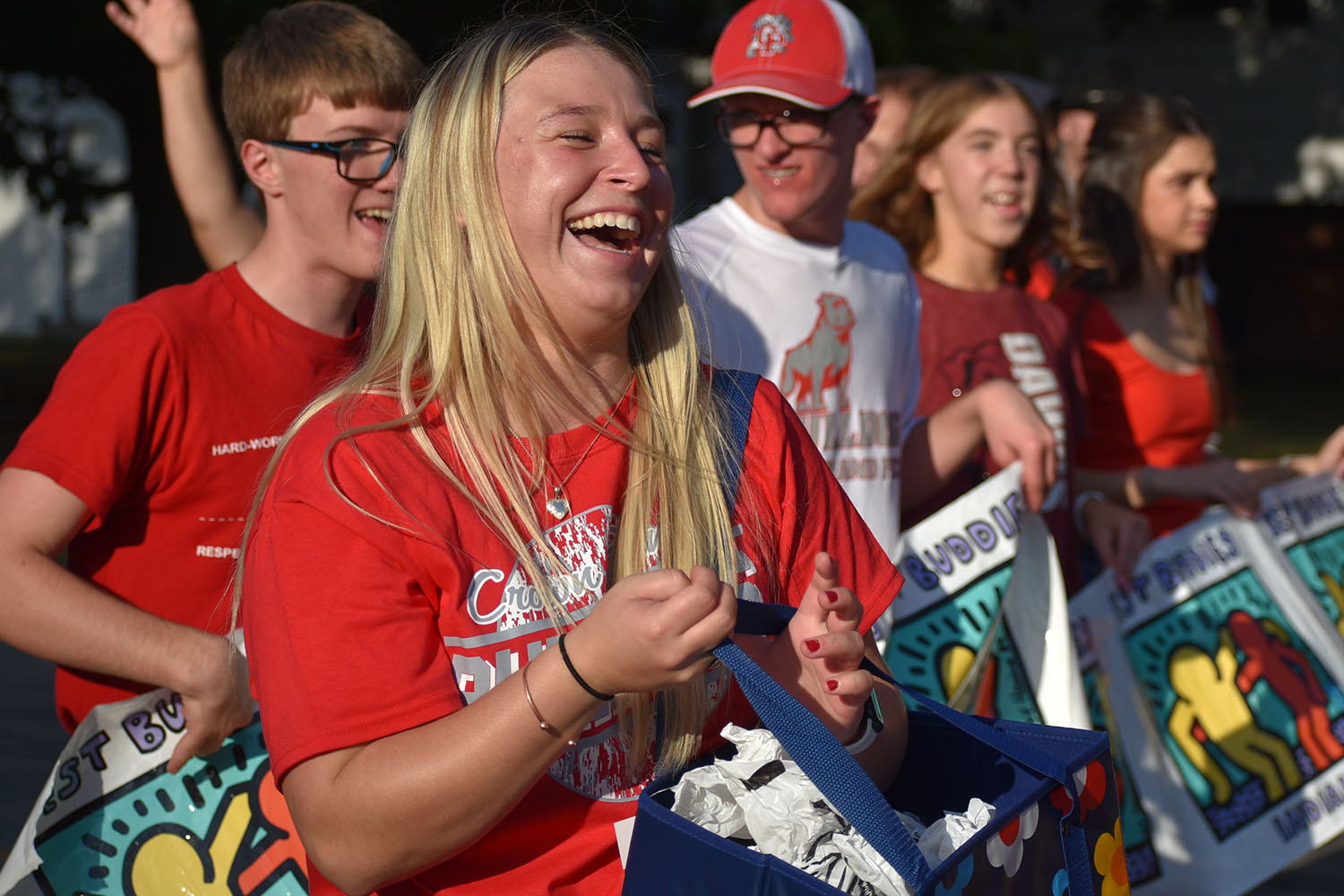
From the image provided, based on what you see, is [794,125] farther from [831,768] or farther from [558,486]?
[831,768]

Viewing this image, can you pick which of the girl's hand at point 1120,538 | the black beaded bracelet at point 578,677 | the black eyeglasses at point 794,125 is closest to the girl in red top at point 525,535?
the black beaded bracelet at point 578,677

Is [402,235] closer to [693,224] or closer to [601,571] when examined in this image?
[601,571]

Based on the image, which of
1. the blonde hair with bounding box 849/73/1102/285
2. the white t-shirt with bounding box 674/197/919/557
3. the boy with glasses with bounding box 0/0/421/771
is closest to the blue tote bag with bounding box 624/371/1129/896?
the boy with glasses with bounding box 0/0/421/771

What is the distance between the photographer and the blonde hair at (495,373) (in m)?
1.83

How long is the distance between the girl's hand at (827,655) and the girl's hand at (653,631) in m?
0.24

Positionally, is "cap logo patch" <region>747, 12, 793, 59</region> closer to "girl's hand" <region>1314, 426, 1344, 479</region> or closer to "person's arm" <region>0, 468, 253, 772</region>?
"person's arm" <region>0, 468, 253, 772</region>

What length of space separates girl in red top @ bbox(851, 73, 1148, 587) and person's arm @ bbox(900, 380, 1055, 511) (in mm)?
429

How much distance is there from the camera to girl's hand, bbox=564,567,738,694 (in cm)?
149

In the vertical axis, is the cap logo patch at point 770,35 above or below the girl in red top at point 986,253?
above

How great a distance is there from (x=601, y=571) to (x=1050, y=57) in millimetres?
22805

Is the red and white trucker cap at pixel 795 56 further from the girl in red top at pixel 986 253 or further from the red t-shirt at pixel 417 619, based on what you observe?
the red t-shirt at pixel 417 619

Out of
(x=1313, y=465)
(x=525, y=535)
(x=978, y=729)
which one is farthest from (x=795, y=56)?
(x=1313, y=465)

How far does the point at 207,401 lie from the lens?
2701mm

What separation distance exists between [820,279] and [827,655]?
6.11ft
